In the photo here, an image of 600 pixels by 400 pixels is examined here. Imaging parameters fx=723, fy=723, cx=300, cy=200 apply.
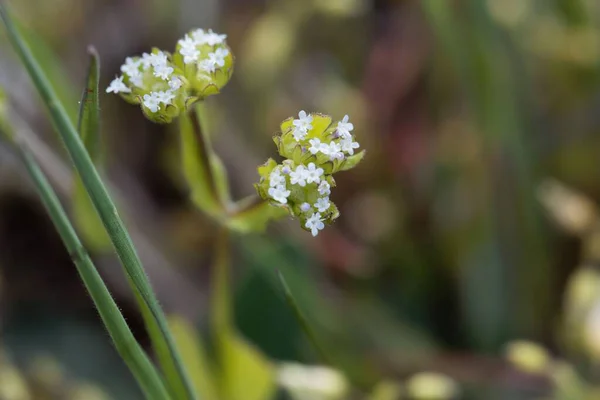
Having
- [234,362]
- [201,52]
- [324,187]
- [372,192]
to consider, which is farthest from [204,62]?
[372,192]

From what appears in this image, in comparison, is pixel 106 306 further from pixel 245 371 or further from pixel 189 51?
pixel 245 371

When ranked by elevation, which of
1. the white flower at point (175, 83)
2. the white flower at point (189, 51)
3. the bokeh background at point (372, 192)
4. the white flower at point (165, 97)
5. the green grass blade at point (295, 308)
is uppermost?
the bokeh background at point (372, 192)

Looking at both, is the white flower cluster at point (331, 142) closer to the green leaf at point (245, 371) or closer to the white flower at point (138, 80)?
the white flower at point (138, 80)

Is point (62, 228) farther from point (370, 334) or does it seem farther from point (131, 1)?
point (131, 1)

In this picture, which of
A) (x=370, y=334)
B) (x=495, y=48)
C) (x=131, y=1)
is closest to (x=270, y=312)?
(x=370, y=334)

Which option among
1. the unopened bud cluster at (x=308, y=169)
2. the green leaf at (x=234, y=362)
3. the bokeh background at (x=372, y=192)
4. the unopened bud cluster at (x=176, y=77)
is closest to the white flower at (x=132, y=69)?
the unopened bud cluster at (x=176, y=77)

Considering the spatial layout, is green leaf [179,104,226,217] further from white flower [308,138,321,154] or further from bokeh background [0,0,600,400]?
bokeh background [0,0,600,400]
